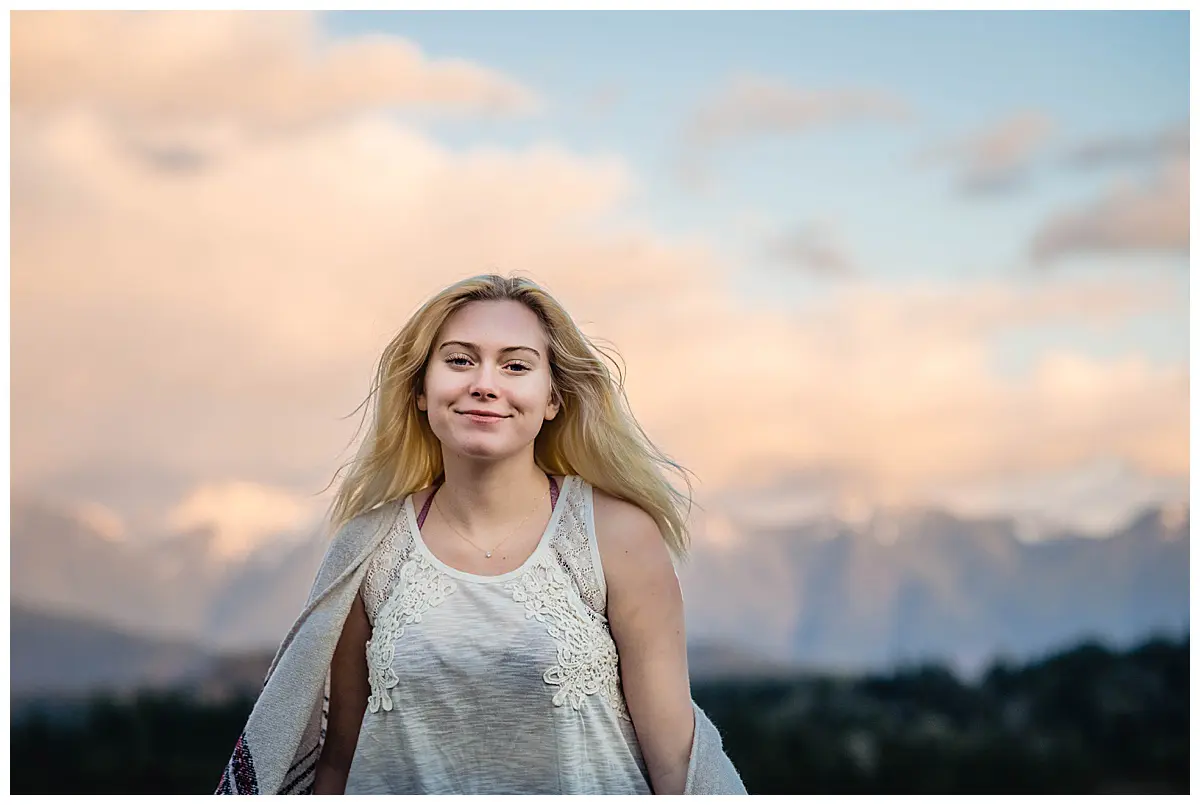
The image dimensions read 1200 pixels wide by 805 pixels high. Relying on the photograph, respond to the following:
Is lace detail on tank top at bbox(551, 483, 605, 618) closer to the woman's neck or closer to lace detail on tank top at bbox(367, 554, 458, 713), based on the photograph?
the woman's neck

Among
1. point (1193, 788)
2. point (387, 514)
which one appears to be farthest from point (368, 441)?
point (1193, 788)

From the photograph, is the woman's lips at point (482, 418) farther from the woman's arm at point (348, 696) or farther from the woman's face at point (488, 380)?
the woman's arm at point (348, 696)

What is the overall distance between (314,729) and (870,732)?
15.1ft

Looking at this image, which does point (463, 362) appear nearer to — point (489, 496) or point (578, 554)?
point (489, 496)

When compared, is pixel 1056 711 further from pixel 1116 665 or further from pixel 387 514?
pixel 387 514

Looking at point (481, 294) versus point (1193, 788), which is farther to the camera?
point (1193, 788)

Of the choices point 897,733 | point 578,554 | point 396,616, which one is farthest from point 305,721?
point 897,733

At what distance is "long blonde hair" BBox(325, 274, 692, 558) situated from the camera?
2668mm

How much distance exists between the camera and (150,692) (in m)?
6.36

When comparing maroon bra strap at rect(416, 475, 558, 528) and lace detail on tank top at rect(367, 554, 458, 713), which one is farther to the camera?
maroon bra strap at rect(416, 475, 558, 528)

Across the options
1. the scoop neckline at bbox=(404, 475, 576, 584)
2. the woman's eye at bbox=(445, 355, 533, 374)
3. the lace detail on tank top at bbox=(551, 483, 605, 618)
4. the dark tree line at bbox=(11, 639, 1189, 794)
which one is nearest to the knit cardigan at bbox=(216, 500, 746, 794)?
the scoop neckline at bbox=(404, 475, 576, 584)

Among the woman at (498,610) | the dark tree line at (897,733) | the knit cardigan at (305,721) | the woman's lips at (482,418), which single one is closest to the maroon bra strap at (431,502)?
the woman at (498,610)

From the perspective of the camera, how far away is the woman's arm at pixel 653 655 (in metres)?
2.52

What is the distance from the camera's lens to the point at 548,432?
2.80 meters
